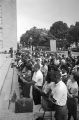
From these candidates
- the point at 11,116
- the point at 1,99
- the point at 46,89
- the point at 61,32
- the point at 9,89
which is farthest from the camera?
the point at 61,32

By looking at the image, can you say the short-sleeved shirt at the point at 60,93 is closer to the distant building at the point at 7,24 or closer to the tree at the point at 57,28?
the distant building at the point at 7,24

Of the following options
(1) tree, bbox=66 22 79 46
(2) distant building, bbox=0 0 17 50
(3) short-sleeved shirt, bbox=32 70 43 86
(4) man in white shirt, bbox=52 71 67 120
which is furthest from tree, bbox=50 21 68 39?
(4) man in white shirt, bbox=52 71 67 120

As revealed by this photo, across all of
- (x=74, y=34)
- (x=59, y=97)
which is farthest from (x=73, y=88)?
(x=74, y=34)

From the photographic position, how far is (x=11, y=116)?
327 inches

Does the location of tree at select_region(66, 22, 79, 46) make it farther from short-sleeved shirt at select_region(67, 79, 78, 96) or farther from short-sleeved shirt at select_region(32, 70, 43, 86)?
short-sleeved shirt at select_region(67, 79, 78, 96)

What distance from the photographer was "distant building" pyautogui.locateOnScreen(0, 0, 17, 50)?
178ft

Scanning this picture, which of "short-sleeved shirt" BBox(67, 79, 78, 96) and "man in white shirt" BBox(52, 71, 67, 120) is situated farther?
"short-sleeved shirt" BBox(67, 79, 78, 96)

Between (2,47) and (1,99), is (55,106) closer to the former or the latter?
(1,99)

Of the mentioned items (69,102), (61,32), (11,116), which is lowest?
(11,116)

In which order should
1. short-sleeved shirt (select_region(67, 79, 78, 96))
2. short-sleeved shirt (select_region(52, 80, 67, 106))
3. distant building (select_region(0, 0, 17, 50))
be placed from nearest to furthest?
short-sleeved shirt (select_region(52, 80, 67, 106)) < short-sleeved shirt (select_region(67, 79, 78, 96)) < distant building (select_region(0, 0, 17, 50))

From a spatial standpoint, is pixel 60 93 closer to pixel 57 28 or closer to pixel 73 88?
pixel 73 88

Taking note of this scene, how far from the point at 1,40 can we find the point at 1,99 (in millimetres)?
45156

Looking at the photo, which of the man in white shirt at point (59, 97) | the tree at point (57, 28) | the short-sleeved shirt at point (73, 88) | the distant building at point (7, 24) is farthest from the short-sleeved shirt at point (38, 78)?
the tree at point (57, 28)

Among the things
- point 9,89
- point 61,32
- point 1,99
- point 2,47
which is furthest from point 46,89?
point 61,32
